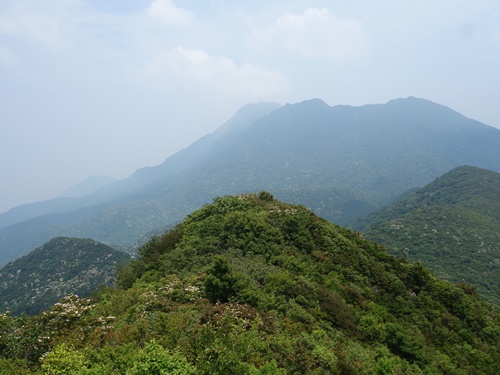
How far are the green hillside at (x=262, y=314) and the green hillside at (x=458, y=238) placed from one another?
115 ft

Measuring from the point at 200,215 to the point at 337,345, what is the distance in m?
18.7

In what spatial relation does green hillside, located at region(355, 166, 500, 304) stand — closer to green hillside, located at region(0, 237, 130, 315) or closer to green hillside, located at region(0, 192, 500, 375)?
green hillside, located at region(0, 192, 500, 375)

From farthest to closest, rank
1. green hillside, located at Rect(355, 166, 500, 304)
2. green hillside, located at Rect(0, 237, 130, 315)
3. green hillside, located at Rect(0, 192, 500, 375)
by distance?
green hillside, located at Rect(0, 237, 130, 315) < green hillside, located at Rect(355, 166, 500, 304) < green hillside, located at Rect(0, 192, 500, 375)

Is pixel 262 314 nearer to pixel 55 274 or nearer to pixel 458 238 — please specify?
pixel 458 238

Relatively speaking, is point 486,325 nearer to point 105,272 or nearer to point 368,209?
point 105,272

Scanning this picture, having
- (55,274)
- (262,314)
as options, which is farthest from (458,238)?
(55,274)

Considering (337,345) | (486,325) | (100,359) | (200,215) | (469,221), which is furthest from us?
(469,221)

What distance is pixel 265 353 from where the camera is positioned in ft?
37.0

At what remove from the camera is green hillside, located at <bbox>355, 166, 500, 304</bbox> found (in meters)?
59.1

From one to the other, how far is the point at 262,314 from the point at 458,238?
7169 cm

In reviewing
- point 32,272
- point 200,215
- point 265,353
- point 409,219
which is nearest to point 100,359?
point 265,353

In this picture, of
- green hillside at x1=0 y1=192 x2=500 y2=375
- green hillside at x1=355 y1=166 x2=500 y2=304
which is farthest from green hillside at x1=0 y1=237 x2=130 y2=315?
green hillside at x1=355 y1=166 x2=500 y2=304

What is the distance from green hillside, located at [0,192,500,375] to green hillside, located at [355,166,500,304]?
115 ft

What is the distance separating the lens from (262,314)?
47.0 feet
